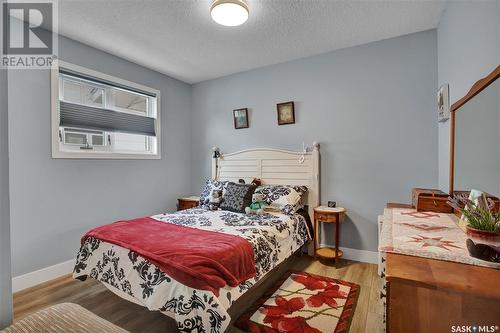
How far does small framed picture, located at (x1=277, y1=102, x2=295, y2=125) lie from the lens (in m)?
3.39

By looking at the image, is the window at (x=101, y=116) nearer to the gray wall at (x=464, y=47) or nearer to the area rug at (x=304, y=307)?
the area rug at (x=304, y=307)

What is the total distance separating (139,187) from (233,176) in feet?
4.50

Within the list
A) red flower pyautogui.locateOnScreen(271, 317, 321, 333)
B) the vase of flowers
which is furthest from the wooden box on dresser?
red flower pyautogui.locateOnScreen(271, 317, 321, 333)

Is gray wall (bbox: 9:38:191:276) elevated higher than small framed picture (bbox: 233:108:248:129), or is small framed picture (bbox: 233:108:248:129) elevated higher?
small framed picture (bbox: 233:108:248:129)

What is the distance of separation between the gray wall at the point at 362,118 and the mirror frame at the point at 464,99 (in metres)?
0.65

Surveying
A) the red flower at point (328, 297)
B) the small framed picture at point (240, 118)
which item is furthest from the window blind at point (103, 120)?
the red flower at point (328, 297)

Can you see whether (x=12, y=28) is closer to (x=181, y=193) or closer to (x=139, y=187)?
(x=139, y=187)

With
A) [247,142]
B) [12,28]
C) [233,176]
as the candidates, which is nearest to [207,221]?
[233,176]

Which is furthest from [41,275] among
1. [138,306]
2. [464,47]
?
[464,47]

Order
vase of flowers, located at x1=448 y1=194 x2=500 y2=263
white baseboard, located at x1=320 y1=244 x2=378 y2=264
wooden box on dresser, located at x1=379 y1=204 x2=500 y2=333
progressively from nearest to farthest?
wooden box on dresser, located at x1=379 y1=204 x2=500 y2=333
vase of flowers, located at x1=448 y1=194 x2=500 y2=263
white baseboard, located at x1=320 y1=244 x2=378 y2=264

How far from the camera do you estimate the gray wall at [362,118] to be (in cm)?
268

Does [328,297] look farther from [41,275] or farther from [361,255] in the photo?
[41,275]

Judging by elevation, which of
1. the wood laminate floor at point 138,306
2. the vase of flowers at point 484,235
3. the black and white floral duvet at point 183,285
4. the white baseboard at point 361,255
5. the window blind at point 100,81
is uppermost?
the window blind at point 100,81

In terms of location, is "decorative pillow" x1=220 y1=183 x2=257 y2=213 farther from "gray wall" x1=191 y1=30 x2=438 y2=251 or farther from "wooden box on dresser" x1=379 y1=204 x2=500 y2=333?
"wooden box on dresser" x1=379 y1=204 x2=500 y2=333
